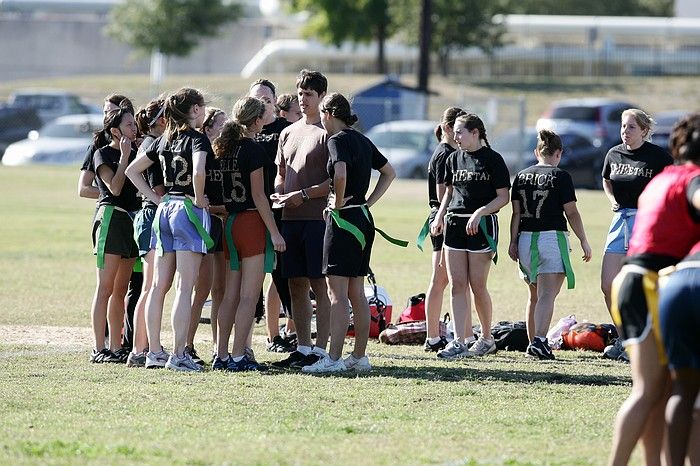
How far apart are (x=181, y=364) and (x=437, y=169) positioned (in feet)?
8.90

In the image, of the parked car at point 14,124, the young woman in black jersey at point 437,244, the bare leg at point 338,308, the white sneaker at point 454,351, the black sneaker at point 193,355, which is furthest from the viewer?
the parked car at point 14,124

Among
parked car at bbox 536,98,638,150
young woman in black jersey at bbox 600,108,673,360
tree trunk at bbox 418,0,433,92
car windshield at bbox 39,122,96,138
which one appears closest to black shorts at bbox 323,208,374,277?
young woman in black jersey at bbox 600,108,673,360

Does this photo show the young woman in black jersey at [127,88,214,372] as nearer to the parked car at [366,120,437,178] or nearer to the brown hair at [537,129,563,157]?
the brown hair at [537,129,563,157]

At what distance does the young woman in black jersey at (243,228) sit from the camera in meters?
9.31

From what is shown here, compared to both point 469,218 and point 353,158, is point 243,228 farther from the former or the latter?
point 469,218

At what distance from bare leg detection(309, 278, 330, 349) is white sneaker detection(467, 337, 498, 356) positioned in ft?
4.23

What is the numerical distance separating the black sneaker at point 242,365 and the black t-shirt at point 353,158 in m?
1.34

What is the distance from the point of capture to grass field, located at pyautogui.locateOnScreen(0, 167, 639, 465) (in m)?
6.62

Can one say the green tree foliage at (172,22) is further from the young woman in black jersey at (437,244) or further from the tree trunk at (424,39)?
the young woman in black jersey at (437,244)

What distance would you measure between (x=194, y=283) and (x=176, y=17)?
51939 mm

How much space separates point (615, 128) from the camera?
36.0m

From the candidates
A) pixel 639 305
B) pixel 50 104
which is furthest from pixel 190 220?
pixel 50 104

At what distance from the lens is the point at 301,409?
25.8ft

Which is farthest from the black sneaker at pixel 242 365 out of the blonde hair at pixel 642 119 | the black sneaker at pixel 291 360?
the blonde hair at pixel 642 119
